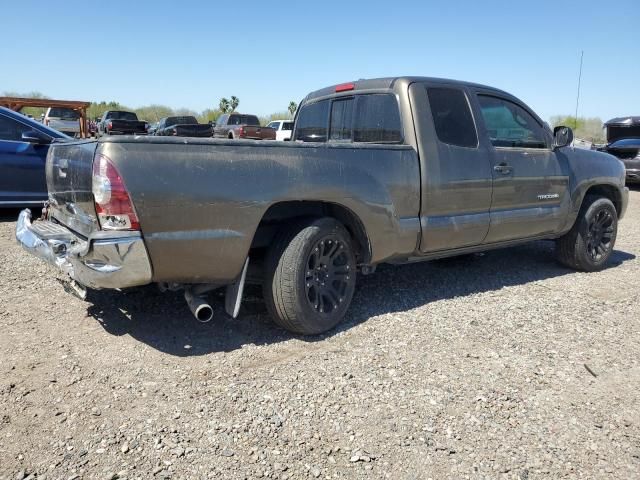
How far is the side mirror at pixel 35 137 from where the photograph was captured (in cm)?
708

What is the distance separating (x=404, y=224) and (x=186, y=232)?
1765 mm

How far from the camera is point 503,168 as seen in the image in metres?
4.80

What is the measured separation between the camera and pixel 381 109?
4.49m

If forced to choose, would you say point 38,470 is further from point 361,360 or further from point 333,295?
point 333,295

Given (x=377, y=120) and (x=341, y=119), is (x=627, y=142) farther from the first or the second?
(x=377, y=120)

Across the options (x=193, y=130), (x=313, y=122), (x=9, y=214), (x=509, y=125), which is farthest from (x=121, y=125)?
(x=509, y=125)

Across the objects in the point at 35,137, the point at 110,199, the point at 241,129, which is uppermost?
the point at 241,129

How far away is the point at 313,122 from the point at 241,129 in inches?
621

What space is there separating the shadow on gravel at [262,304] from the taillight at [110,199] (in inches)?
39.0

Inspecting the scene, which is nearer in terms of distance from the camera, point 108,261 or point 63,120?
point 108,261

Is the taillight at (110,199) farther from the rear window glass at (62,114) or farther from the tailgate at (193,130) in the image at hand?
the rear window glass at (62,114)

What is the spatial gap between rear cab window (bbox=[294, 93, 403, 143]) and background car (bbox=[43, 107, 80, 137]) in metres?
19.7

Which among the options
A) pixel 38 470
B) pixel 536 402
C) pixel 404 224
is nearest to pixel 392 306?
pixel 404 224

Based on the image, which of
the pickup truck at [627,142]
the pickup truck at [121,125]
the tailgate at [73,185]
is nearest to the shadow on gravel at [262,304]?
the tailgate at [73,185]
